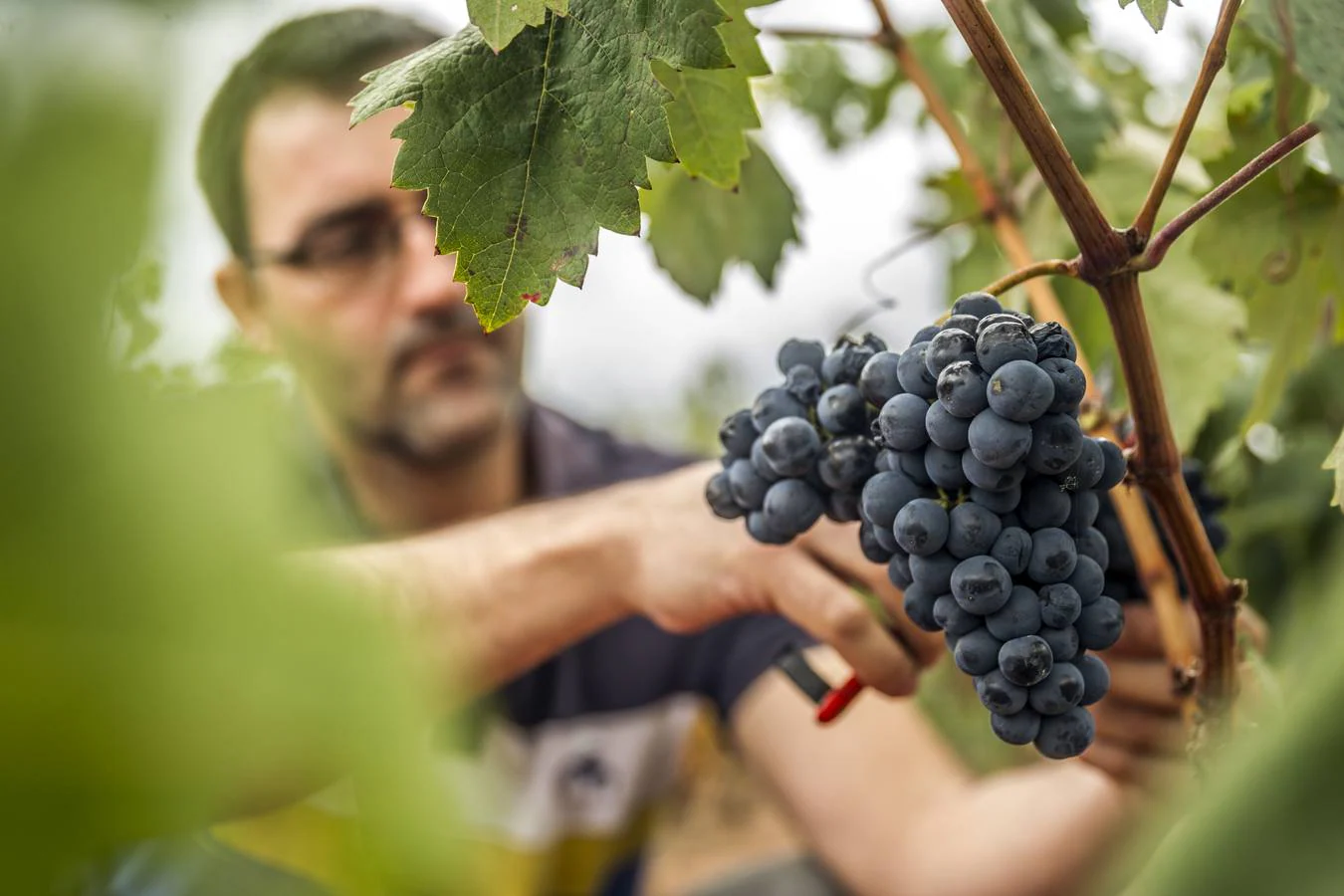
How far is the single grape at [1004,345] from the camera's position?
307mm

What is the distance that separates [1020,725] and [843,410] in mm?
121

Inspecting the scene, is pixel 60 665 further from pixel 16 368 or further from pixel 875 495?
pixel 875 495

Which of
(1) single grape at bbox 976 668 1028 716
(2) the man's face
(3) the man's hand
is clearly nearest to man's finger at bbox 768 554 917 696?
(3) the man's hand

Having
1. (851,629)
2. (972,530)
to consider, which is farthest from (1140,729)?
(972,530)

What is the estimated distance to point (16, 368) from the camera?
0.09 meters

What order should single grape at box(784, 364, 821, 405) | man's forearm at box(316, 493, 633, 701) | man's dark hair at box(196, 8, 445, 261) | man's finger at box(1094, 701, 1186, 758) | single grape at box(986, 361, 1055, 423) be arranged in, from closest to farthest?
single grape at box(986, 361, 1055, 423) → single grape at box(784, 364, 821, 405) → man's finger at box(1094, 701, 1186, 758) → man's forearm at box(316, 493, 633, 701) → man's dark hair at box(196, 8, 445, 261)

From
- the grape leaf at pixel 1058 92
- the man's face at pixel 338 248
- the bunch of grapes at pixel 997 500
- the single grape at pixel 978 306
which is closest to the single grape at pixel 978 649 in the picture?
the bunch of grapes at pixel 997 500

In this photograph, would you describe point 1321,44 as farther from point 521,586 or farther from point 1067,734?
point 521,586

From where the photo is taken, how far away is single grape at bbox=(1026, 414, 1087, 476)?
0.31 metres

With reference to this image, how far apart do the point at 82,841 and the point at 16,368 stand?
5 cm

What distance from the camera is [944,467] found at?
1.07 feet

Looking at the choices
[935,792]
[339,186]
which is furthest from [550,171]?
[935,792]

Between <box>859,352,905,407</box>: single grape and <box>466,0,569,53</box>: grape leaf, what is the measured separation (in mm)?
149

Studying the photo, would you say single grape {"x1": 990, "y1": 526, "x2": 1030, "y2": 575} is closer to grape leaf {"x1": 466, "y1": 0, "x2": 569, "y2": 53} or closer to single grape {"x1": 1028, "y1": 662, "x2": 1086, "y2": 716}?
single grape {"x1": 1028, "y1": 662, "x2": 1086, "y2": 716}
